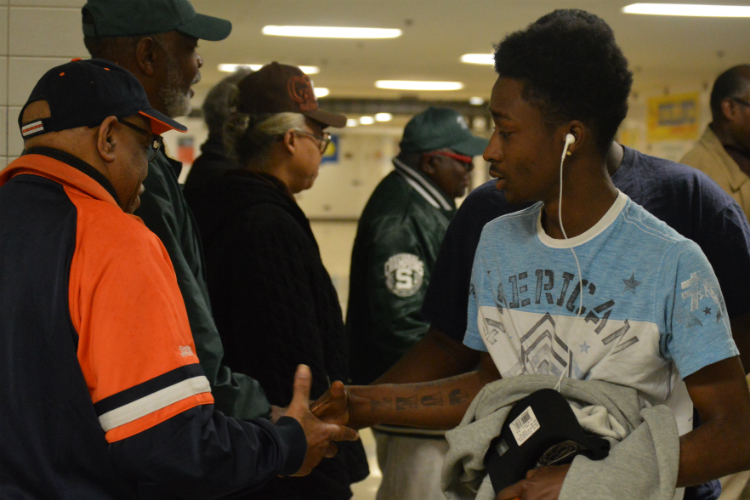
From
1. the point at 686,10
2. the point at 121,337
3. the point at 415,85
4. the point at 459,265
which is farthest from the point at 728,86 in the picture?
the point at 415,85

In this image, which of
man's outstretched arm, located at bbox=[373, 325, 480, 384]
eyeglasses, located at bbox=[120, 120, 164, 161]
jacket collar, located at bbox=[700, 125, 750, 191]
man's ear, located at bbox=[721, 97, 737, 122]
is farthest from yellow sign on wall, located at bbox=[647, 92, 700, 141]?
eyeglasses, located at bbox=[120, 120, 164, 161]

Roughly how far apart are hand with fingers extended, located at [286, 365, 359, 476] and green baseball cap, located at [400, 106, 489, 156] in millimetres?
1775

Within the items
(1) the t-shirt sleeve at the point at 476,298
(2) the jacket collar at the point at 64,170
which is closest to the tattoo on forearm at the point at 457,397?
(1) the t-shirt sleeve at the point at 476,298

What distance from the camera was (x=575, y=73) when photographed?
52.3 inches

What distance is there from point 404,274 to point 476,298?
133 cm

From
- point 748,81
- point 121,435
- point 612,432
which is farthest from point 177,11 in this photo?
point 748,81

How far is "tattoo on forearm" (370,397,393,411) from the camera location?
5.37ft

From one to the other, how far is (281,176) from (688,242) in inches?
61.2

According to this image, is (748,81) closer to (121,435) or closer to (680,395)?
(680,395)

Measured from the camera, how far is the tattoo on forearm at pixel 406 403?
1603 mm

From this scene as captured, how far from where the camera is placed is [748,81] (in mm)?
3270

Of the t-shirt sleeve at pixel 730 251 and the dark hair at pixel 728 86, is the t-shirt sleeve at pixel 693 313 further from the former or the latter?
the dark hair at pixel 728 86

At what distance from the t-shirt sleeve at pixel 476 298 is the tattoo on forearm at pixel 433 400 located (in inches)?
5.9

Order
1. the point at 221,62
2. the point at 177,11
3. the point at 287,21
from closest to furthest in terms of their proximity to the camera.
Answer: the point at 177,11
the point at 287,21
the point at 221,62
